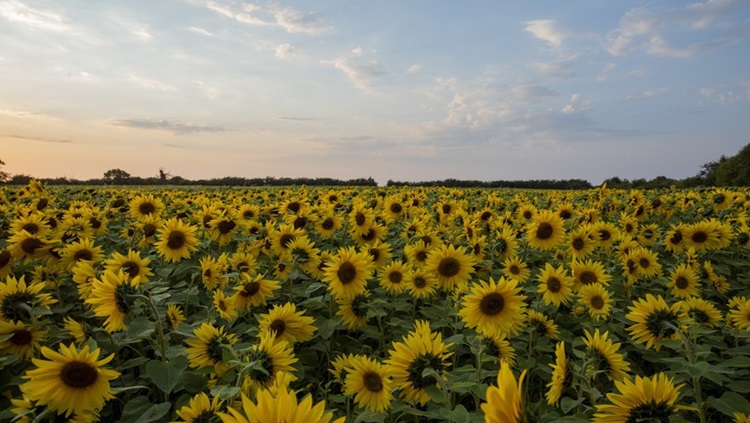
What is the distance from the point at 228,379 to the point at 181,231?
2872 millimetres

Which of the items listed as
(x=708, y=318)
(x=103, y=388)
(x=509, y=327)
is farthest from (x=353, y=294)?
(x=708, y=318)

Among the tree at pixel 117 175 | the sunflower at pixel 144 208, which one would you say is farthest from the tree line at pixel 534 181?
the sunflower at pixel 144 208

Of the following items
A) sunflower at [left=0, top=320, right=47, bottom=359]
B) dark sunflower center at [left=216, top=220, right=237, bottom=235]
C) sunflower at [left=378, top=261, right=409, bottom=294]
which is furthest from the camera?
dark sunflower center at [left=216, top=220, right=237, bottom=235]

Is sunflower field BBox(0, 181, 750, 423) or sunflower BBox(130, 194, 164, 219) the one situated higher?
sunflower BBox(130, 194, 164, 219)

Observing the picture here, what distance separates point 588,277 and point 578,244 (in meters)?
1.20

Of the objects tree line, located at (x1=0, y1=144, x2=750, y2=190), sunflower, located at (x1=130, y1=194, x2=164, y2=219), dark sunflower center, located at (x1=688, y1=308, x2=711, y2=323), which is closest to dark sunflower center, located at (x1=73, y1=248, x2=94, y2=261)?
sunflower, located at (x1=130, y1=194, x2=164, y2=219)

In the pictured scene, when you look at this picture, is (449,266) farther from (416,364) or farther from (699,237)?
(699,237)

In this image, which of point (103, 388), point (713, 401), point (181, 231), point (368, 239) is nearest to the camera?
point (103, 388)

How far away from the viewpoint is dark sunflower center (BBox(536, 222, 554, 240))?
5.93 metres

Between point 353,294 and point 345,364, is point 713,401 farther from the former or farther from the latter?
point 353,294

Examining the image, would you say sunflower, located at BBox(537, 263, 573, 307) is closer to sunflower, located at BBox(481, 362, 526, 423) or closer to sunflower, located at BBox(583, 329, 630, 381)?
sunflower, located at BBox(583, 329, 630, 381)

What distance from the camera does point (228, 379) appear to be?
2561 mm

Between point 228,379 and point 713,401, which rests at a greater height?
point 228,379

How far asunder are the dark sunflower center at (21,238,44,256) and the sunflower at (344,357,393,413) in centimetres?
394
